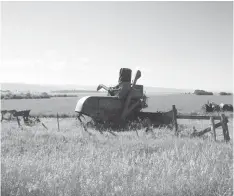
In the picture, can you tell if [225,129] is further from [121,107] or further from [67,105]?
[67,105]

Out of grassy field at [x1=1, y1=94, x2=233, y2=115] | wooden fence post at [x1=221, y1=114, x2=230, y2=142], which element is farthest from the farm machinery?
grassy field at [x1=1, y1=94, x2=233, y2=115]

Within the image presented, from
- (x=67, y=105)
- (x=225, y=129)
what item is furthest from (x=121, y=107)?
(x=67, y=105)

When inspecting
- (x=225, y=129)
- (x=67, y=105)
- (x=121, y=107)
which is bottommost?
(x=67, y=105)

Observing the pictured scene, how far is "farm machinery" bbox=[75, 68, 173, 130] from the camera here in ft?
50.7

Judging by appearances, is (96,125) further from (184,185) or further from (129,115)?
(184,185)

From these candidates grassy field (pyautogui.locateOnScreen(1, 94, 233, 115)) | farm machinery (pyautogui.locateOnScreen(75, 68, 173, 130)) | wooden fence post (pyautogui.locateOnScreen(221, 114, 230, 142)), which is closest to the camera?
wooden fence post (pyautogui.locateOnScreen(221, 114, 230, 142))

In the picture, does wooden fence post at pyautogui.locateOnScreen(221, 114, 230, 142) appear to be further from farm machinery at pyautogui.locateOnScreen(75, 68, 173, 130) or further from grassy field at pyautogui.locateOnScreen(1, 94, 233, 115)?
grassy field at pyautogui.locateOnScreen(1, 94, 233, 115)

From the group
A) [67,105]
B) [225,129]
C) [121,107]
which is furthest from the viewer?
[67,105]

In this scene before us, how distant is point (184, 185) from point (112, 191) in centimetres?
119

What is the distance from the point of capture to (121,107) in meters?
16.5

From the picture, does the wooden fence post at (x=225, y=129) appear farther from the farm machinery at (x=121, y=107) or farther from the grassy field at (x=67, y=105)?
the grassy field at (x=67, y=105)

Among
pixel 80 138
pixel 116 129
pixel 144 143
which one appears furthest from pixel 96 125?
pixel 144 143

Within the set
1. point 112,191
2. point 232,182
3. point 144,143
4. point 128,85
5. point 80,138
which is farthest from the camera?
point 128,85

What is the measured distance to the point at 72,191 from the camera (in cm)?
432
